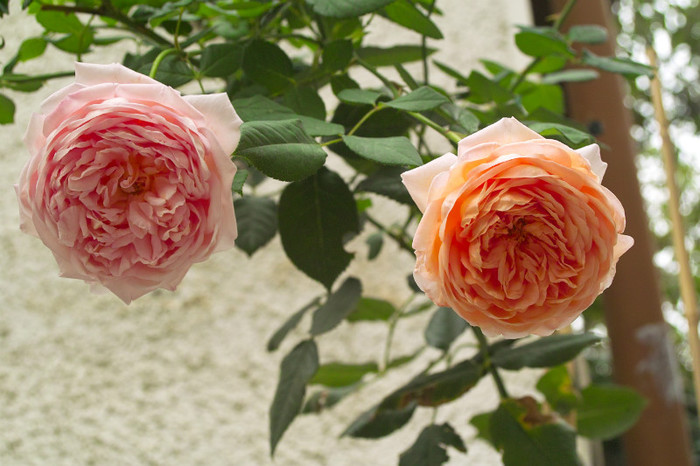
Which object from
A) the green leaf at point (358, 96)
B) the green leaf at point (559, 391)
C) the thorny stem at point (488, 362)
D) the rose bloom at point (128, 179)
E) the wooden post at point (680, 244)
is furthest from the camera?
the wooden post at point (680, 244)

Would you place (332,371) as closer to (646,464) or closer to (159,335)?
(159,335)

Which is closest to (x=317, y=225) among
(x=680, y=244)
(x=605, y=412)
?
(x=605, y=412)

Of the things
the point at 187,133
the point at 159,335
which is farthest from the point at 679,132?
the point at 187,133

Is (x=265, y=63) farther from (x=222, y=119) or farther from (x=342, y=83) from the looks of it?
(x=222, y=119)

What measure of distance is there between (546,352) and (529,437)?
0.07 metres

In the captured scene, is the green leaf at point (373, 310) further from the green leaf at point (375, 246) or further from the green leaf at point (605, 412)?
the green leaf at point (605, 412)

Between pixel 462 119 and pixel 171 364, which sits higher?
pixel 462 119

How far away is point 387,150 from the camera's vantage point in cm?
29

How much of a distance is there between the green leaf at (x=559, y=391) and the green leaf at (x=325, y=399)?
0.56ft

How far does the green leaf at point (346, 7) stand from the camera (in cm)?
33

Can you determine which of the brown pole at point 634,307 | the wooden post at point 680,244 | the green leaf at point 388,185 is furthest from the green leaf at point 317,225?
the brown pole at point 634,307

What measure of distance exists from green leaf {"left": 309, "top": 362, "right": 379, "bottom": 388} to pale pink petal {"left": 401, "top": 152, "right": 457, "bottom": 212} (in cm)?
37

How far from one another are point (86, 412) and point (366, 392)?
1.12 ft

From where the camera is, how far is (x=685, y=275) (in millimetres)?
764
